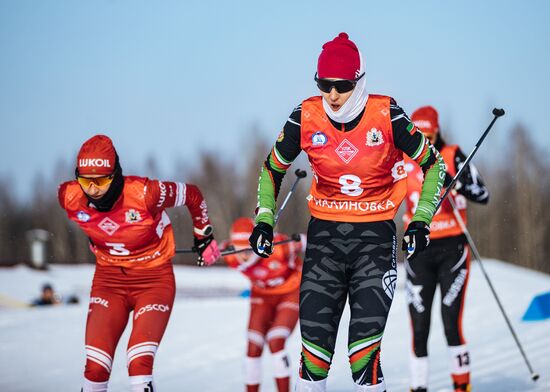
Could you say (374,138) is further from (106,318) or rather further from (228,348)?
(228,348)

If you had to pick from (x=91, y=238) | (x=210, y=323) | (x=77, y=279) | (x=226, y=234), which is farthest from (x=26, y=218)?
(x=91, y=238)

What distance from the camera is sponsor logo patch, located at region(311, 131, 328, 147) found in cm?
485

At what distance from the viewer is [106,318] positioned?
5.79m

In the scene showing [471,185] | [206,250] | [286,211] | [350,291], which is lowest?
[286,211]

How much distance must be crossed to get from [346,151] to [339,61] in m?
0.52

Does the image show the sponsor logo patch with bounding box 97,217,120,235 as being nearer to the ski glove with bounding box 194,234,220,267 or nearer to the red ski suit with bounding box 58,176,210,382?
the red ski suit with bounding box 58,176,210,382

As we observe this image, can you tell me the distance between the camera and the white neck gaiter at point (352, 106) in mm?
4773

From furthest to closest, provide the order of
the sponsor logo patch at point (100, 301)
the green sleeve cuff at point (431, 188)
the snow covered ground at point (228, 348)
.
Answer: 1. the snow covered ground at point (228, 348)
2. the sponsor logo patch at point (100, 301)
3. the green sleeve cuff at point (431, 188)

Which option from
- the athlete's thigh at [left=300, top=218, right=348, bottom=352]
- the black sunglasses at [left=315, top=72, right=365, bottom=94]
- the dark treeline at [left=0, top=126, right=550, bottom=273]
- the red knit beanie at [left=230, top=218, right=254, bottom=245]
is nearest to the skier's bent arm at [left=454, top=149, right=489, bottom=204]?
the red knit beanie at [left=230, top=218, right=254, bottom=245]

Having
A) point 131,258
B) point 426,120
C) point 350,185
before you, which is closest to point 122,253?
point 131,258

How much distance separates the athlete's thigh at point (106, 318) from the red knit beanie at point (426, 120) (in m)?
3.05

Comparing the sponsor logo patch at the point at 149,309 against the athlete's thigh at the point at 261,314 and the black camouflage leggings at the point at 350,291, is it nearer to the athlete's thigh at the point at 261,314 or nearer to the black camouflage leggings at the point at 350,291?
the black camouflage leggings at the point at 350,291

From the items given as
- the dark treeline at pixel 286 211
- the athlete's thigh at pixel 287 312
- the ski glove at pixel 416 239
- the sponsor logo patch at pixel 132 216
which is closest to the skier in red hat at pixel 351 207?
the ski glove at pixel 416 239

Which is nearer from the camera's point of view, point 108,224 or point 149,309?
point 149,309
